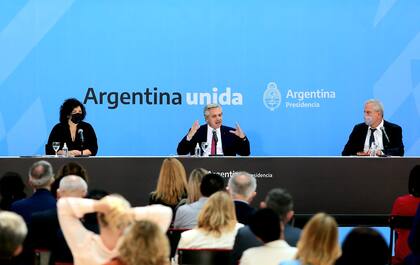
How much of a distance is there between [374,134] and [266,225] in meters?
4.92

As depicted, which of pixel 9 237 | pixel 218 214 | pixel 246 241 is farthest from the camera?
pixel 218 214

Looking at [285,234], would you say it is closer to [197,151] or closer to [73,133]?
[197,151]

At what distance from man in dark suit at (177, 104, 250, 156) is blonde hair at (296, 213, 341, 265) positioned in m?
5.18

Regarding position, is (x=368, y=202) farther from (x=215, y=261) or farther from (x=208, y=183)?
(x=215, y=261)

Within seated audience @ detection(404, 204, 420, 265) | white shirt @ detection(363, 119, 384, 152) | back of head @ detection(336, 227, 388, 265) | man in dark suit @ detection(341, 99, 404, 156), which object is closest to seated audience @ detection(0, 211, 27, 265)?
back of head @ detection(336, 227, 388, 265)

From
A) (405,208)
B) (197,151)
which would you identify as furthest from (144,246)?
(197,151)

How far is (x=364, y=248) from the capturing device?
3.73 metres

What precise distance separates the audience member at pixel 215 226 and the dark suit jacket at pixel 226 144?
3986 millimetres

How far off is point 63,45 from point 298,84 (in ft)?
9.60

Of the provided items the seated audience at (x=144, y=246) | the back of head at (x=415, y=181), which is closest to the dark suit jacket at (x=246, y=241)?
the seated audience at (x=144, y=246)

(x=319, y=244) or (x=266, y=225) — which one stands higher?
(x=266, y=225)

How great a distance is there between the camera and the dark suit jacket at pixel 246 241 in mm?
4773

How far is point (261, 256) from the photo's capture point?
439cm

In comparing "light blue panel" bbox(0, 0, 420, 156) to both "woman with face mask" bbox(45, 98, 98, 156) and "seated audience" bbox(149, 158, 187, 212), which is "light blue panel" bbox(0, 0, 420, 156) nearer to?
"woman with face mask" bbox(45, 98, 98, 156)
